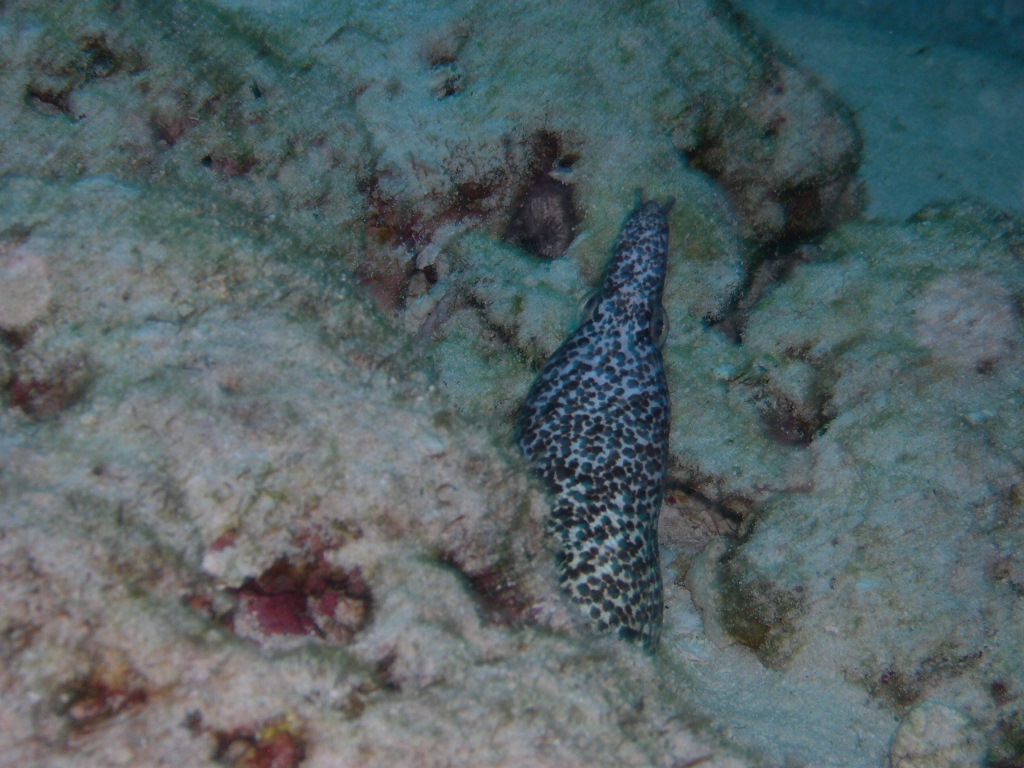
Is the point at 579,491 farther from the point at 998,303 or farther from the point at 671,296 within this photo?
the point at 998,303

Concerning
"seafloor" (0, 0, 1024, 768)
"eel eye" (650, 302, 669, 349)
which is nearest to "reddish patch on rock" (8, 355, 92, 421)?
"seafloor" (0, 0, 1024, 768)

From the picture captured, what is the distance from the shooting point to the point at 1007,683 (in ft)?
12.7

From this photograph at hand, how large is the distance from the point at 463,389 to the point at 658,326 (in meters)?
1.82

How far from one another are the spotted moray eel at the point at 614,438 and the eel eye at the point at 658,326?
0.01 meters

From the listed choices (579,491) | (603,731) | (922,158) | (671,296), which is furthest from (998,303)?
(603,731)

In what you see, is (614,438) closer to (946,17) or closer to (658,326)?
(658,326)

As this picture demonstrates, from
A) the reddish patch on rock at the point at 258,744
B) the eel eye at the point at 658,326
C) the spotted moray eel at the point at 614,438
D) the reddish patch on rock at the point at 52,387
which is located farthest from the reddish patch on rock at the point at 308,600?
the eel eye at the point at 658,326

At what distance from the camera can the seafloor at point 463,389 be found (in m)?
2.06

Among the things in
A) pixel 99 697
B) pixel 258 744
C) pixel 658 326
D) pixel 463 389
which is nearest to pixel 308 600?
pixel 258 744

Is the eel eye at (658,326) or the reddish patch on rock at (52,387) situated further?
the eel eye at (658,326)

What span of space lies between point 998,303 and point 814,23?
1044 centimetres

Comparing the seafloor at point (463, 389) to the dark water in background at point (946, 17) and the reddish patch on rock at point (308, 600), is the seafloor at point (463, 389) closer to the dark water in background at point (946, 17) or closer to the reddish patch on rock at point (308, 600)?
the reddish patch on rock at point (308, 600)

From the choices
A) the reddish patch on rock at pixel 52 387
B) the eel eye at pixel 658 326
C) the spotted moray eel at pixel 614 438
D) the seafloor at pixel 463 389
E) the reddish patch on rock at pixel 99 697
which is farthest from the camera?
the eel eye at pixel 658 326

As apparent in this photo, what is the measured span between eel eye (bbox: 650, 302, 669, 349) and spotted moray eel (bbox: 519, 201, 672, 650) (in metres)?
0.01
